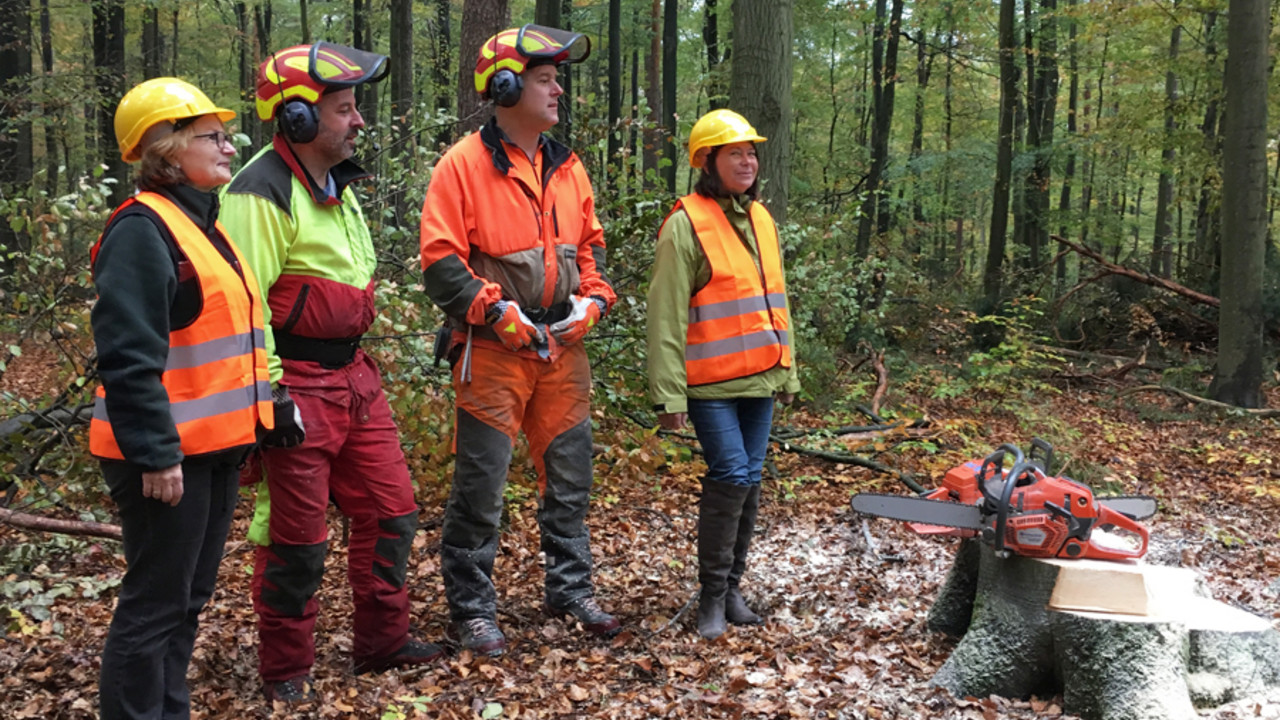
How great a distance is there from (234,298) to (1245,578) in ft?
17.2

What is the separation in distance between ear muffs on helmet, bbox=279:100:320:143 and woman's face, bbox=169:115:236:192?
46 cm

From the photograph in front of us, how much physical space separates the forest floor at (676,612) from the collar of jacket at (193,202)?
1713 millimetres

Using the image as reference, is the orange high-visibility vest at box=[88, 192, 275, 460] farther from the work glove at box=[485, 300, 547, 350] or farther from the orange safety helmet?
the orange safety helmet

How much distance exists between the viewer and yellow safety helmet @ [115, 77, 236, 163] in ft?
8.55

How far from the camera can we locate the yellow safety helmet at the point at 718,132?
3.93 meters

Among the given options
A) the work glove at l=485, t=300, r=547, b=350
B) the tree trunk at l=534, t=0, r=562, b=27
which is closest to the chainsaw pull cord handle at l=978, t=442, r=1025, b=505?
the work glove at l=485, t=300, r=547, b=350

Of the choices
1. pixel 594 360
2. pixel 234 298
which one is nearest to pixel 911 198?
pixel 594 360

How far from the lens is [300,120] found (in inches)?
126

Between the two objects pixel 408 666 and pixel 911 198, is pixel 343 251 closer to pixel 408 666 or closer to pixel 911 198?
pixel 408 666

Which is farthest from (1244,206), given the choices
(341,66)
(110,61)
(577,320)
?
(110,61)

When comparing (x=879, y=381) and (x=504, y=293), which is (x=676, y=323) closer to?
(x=504, y=293)

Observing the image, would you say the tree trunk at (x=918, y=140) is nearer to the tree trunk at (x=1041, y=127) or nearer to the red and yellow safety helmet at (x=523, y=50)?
the tree trunk at (x=1041, y=127)

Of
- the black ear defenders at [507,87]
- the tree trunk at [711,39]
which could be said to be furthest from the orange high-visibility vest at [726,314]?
the tree trunk at [711,39]

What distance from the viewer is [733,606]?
4.24 meters
